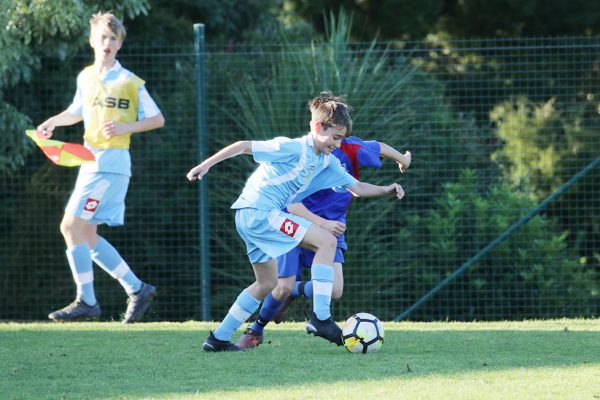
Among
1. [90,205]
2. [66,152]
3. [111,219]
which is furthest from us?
[111,219]

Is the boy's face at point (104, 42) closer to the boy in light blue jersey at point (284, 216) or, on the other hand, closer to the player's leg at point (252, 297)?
the boy in light blue jersey at point (284, 216)

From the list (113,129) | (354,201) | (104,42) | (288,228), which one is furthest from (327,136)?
(354,201)

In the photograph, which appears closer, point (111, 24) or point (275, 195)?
point (275, 195)

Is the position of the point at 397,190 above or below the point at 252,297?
above

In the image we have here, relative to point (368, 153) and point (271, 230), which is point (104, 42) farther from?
point (271, 230)

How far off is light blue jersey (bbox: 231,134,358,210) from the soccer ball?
2.54 feet

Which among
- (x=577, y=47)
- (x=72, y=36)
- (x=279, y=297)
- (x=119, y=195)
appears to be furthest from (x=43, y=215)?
(x=577, y=47)

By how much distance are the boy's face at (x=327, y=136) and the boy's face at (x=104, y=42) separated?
239 centimetres

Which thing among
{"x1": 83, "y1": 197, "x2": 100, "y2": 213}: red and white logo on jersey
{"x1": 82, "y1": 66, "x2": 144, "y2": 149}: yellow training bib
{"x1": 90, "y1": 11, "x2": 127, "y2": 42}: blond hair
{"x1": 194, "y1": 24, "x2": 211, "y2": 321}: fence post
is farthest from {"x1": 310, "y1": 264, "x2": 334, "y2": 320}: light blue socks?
{"x1": 194, "y1": 24, "x2": 211, "y2": 321}: fence post

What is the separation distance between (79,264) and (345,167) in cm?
213

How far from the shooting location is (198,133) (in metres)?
10.2

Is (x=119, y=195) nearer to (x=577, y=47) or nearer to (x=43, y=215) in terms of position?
(x=43, y=215)

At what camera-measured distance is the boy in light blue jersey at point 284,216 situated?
6.20m

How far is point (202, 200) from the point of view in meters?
10.1
